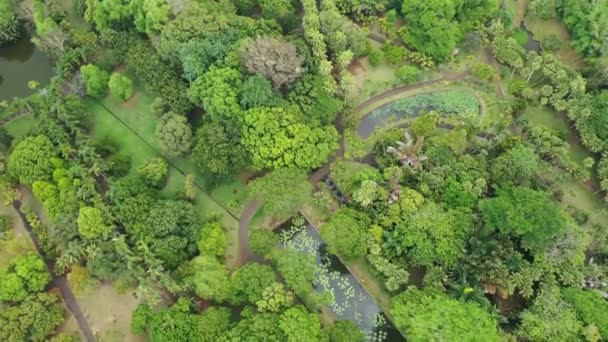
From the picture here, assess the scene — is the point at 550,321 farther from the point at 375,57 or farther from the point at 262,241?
the point at 375,57

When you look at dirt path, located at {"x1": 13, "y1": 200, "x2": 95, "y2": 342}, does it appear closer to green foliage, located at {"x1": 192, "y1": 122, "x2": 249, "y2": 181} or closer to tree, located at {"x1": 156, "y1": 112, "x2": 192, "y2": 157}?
tree, located at {"x1": 156, "y1": 112, "x2": 192, "y2": 157}

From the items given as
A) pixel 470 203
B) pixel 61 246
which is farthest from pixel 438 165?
pixel 61 246

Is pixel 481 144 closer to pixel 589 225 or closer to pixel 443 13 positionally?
pixel 589 225

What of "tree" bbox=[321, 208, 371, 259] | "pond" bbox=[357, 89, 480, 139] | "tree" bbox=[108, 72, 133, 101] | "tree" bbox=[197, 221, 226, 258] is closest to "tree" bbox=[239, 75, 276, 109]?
"pond" bbox=[357, 89, 480, 139]

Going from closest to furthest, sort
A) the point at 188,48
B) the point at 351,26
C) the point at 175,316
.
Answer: the point at 175,316 < the point at 188,48 < the point at 351,26

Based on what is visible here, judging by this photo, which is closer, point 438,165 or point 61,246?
point 61,246

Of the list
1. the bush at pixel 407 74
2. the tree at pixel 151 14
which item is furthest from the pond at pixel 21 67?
the bush at pixel 407 74

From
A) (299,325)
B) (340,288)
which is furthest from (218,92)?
(299,325)
